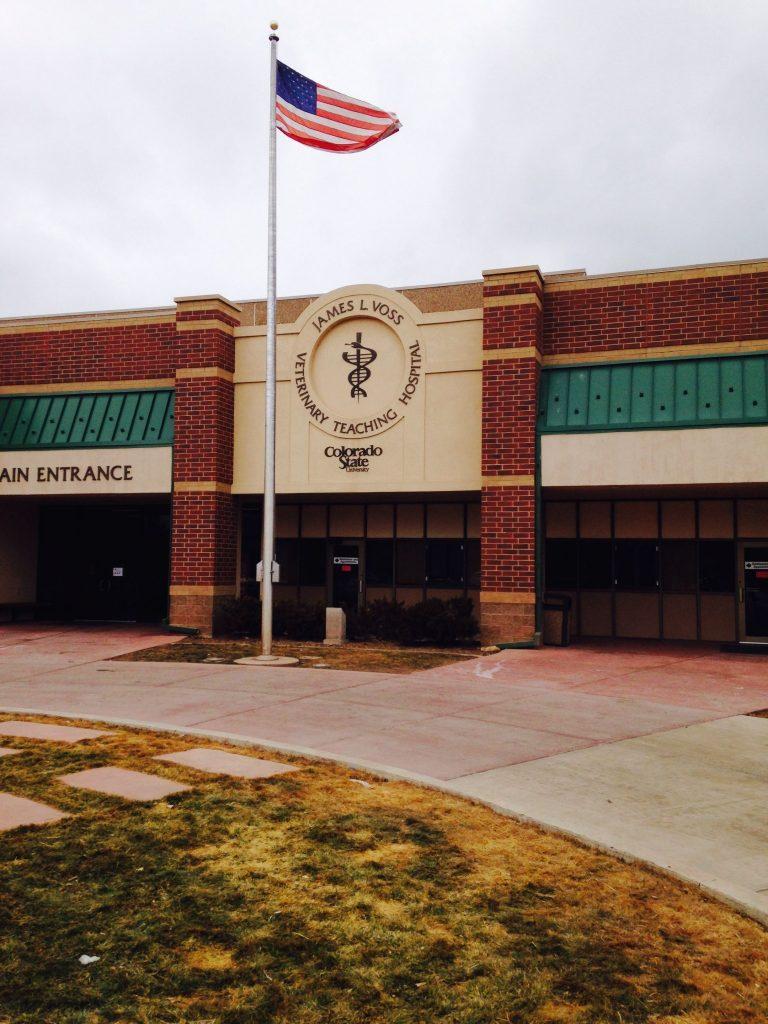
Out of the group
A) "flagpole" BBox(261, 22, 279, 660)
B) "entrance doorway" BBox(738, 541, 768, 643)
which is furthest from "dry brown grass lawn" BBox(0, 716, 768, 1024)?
"entrance doorway" BBox(738, 541, 768, 643)

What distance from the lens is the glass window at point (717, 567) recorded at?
20.3m

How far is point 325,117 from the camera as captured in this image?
16.7 meters

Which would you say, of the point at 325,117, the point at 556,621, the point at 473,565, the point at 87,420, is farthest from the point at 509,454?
the point at 87,420

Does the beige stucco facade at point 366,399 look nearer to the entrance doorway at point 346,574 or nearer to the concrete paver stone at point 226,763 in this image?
the entrance doorway at point 346,574

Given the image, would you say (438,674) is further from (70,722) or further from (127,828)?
(127,828)

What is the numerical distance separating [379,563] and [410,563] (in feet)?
2.79

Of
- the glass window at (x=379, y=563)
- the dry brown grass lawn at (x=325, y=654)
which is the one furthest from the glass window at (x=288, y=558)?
the dry brown grass lawn at (x=325, y=654)

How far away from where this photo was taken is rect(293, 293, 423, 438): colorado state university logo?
782 inches

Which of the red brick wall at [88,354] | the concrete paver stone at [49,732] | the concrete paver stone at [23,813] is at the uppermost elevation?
the red brick wall at [88,354]

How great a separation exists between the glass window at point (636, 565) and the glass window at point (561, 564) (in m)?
0.99

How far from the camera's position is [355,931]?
4.38 m

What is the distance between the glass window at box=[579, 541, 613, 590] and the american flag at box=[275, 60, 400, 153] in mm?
10707

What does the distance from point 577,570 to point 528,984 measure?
59.7 ft

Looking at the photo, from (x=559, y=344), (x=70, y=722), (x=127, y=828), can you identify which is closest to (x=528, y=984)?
(x=127, y=828)
